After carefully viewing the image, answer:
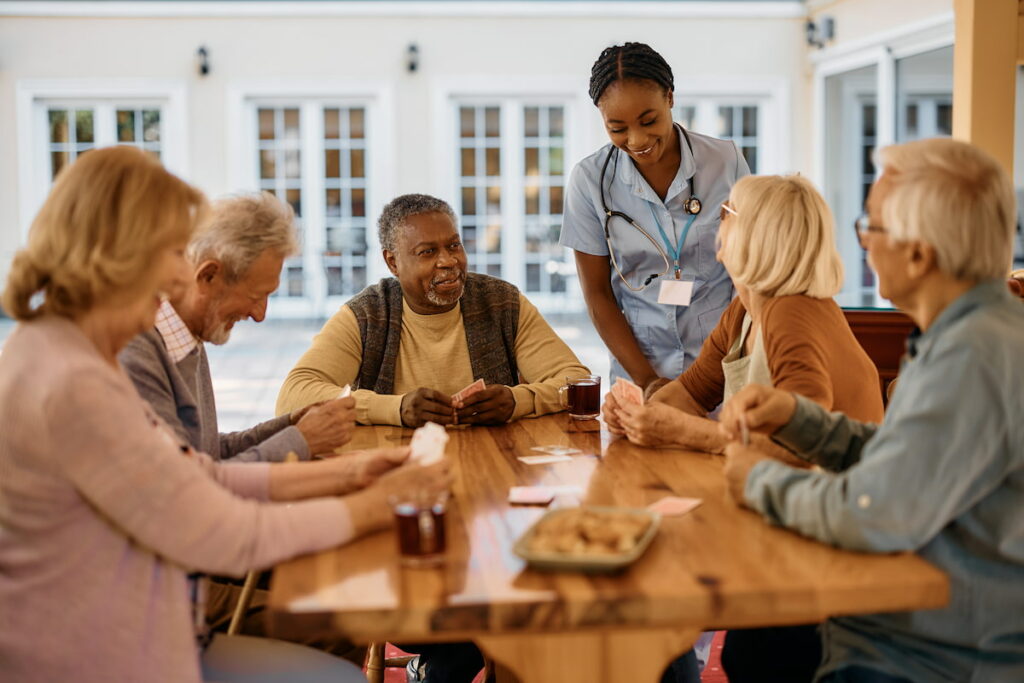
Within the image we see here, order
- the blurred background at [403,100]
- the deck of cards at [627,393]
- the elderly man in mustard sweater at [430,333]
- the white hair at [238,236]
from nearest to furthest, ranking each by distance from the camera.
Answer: the white hair at [238,236]
the deck of cards at [627,393]
the elderly man in mustard sweater at [430,333]
the blurred background at [403,100]

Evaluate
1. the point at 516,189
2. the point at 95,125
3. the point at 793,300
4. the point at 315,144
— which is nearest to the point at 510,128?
the point at 516,189

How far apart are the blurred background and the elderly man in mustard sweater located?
8.54m

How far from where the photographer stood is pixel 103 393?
55.6 inches

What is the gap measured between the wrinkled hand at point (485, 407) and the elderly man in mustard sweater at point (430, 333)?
14cm

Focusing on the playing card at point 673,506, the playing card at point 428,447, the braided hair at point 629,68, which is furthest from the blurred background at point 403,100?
the playing card at point 673,506

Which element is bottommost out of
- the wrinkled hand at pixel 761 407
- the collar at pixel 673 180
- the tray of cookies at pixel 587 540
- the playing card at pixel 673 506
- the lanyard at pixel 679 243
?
the playing card at pixel 673 506

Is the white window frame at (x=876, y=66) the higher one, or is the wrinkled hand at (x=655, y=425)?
the white window frame at (x=876, y=66)

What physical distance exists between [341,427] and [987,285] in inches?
53.4

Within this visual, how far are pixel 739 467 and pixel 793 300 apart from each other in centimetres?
54

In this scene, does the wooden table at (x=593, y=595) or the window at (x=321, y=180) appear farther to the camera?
the window at (x=321, y=180)

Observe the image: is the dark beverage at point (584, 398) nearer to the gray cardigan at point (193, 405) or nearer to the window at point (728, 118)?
the gray cardigan at point (193, 405)

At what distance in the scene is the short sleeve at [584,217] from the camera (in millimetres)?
3355

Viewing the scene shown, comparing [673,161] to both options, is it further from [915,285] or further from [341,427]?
[915,285]

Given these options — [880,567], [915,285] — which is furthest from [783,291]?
[880,567]
